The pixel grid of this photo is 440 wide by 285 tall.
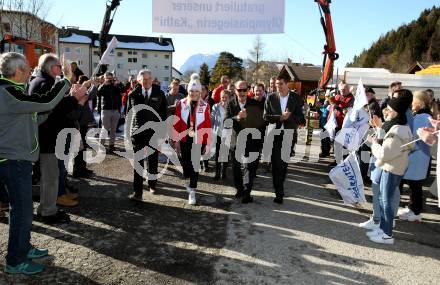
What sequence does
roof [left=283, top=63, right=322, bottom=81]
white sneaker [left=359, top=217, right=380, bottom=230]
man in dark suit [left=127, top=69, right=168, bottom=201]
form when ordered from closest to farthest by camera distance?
white sneaker [left=359, top=217, right=380, bottom=230] < man in dark suit [left=127, top=69, right=168, bottom=201] < roof [left=283, top=63, right=322, bottom=81]

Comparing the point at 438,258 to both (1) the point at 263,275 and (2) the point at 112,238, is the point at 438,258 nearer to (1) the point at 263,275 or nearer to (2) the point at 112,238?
(1) the point at 263,275

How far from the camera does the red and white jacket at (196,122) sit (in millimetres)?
6125

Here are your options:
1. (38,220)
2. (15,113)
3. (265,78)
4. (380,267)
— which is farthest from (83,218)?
(265,78)

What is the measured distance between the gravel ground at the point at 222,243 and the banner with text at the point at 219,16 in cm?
332

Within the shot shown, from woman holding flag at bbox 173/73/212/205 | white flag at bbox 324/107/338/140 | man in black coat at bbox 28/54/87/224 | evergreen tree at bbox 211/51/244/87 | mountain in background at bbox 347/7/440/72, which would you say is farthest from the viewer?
evergreen tree at bbox 211/51/244/87

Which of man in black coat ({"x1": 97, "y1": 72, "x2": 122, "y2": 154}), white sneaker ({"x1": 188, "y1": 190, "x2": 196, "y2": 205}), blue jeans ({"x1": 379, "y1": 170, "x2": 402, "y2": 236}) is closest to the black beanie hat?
blue jeans ({"x1": 379, "y1": 170, "x2": 402, "y2": 236})

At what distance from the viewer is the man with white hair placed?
11.3ft

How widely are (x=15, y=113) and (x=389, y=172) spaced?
4.15m

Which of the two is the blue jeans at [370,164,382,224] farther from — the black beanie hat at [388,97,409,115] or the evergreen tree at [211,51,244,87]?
the evergreen tree at [211,51,244,87]

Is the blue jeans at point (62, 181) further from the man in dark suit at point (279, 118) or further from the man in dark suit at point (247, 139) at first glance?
the man in dark suit at point (279, 118)

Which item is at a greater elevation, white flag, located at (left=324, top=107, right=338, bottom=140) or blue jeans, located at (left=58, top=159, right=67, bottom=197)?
white flag, located at (left=324, top=107, right=338, bottom=140)

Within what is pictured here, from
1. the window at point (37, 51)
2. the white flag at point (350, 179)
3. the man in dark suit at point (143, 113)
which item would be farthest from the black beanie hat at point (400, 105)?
the window at point (37, 51)

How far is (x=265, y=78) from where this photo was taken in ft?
193

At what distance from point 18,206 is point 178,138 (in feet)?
9.78
